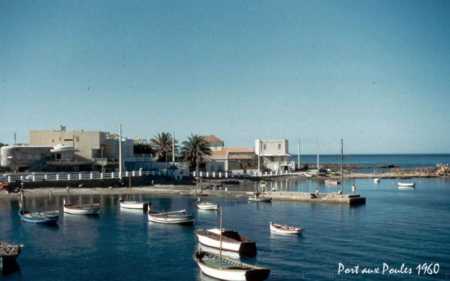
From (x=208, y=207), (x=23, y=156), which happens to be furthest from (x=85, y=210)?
(x=23, y=156)

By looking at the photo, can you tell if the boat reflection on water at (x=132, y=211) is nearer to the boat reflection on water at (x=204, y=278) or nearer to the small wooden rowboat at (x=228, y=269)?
the small wooden rowboat at (x=228, y=269)

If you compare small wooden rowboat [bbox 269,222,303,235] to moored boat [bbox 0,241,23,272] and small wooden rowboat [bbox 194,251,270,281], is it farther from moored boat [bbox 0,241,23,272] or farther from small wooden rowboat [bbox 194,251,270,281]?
moored boat [bbox 0,241,23,272]

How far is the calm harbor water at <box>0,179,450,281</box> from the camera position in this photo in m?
46.3

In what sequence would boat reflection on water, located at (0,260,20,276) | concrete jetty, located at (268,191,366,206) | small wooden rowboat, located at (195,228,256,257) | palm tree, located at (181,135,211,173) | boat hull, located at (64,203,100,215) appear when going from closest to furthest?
1. boat reflection on water, located at (0,260,20,276)
2. small wooden rowboat, located at (195,228,256,257)
3. boat hull, located at (64,203,100,215)
4. concrete jetty, located at (268,191,366,206)
5. palm tree, located at (181,135,211,173)

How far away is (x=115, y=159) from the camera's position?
399ft

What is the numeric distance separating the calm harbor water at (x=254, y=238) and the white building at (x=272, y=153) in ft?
227

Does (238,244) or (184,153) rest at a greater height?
(184,153)

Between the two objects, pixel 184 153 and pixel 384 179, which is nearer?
pixel 184 153

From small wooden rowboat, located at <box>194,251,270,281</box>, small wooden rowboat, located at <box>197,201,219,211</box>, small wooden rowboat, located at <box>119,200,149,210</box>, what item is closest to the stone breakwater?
small wooden rowboat, located at <box>197,201,219,211</box>

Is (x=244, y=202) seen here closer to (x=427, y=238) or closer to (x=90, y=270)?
(x=427, y=238)

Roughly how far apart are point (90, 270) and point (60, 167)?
227 ft

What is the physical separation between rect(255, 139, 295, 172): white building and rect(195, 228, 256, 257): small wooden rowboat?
104 meters

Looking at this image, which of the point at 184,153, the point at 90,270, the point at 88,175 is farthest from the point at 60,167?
the point at 90,270

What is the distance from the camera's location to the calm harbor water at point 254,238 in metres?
46.3
